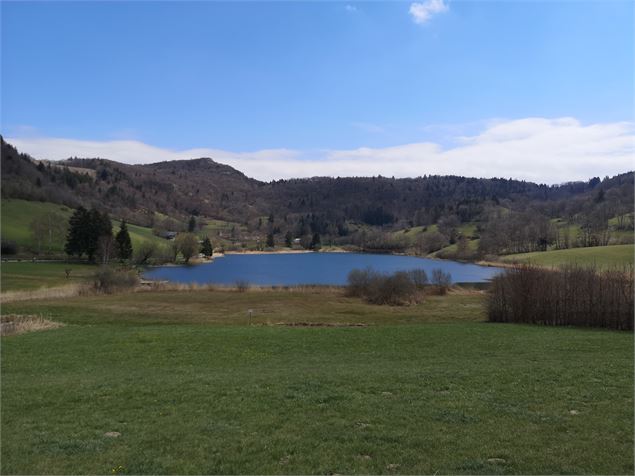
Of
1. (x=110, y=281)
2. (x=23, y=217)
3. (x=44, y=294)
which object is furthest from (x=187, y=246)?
(x=44, y=294)

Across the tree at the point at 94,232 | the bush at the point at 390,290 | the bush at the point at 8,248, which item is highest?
the tree at the point at 94,232

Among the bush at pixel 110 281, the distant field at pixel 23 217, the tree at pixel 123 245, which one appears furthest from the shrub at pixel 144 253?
the bush at pixel 110 281

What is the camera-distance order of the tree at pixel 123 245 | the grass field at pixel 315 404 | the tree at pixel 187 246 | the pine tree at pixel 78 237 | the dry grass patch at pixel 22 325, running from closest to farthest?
the grass field at pixel 315 404 < the dry grass patch at pixel 22 325 < the pine tree at pixel 78 237 < the tree at pixel 123 245 < the tree at pixel 187 246

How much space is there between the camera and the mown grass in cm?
5406

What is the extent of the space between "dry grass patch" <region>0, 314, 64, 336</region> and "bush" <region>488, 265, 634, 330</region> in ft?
96.2

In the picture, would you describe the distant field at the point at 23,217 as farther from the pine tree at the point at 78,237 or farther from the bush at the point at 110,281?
the bush at the point at 110,281

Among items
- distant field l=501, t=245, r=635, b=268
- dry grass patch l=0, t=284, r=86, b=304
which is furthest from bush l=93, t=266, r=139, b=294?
distant field l=501, t=245, r=635, b=268

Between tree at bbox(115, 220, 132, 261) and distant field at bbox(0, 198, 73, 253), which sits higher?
distant field at bbox(0, 198, 73, 253)

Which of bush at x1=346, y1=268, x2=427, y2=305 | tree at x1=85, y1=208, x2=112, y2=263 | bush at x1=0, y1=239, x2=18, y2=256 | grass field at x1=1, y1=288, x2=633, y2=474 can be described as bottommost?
bush at x1=346, y1=268, x2=427, y2=305

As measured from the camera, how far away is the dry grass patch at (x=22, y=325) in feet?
78.3

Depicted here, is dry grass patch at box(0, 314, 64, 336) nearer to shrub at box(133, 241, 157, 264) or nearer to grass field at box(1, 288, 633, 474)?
grass field at box(1, 288, 633, 474)

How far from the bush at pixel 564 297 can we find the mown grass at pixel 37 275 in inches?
1865

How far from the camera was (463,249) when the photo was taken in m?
161

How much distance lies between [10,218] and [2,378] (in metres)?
115
